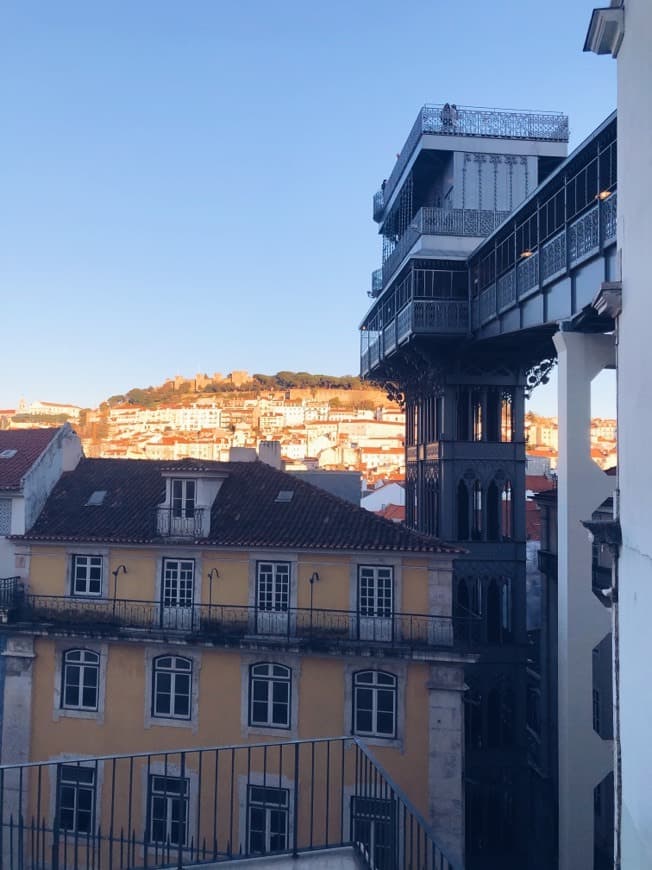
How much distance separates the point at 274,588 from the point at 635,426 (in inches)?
462

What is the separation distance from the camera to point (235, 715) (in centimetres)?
1777

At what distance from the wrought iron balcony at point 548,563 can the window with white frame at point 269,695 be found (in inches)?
336

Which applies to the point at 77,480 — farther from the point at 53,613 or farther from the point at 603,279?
the point at 603,279

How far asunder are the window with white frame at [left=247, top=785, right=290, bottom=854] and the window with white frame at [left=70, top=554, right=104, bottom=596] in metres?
6.10

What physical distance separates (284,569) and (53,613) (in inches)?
232

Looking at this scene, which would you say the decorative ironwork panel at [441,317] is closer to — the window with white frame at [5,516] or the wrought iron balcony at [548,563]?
the wrought iron balcony at [548,563]

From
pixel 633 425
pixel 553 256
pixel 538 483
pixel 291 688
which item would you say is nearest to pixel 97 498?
pixel 291 688

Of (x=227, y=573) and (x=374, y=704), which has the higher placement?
(x=227, y=573)

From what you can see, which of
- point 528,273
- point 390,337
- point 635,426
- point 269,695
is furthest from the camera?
point 390,337

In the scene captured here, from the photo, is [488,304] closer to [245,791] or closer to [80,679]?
[245,791]

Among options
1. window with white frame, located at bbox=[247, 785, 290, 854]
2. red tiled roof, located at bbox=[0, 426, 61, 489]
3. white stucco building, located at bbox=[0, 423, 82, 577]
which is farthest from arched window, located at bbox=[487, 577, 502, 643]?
red tiled roof, located at bbox=[0, 426, 61, 489]

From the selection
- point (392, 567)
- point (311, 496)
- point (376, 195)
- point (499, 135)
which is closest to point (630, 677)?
point (392, 567)

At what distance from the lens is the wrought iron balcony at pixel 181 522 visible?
18.8 m

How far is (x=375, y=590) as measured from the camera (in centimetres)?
Result: 1780
